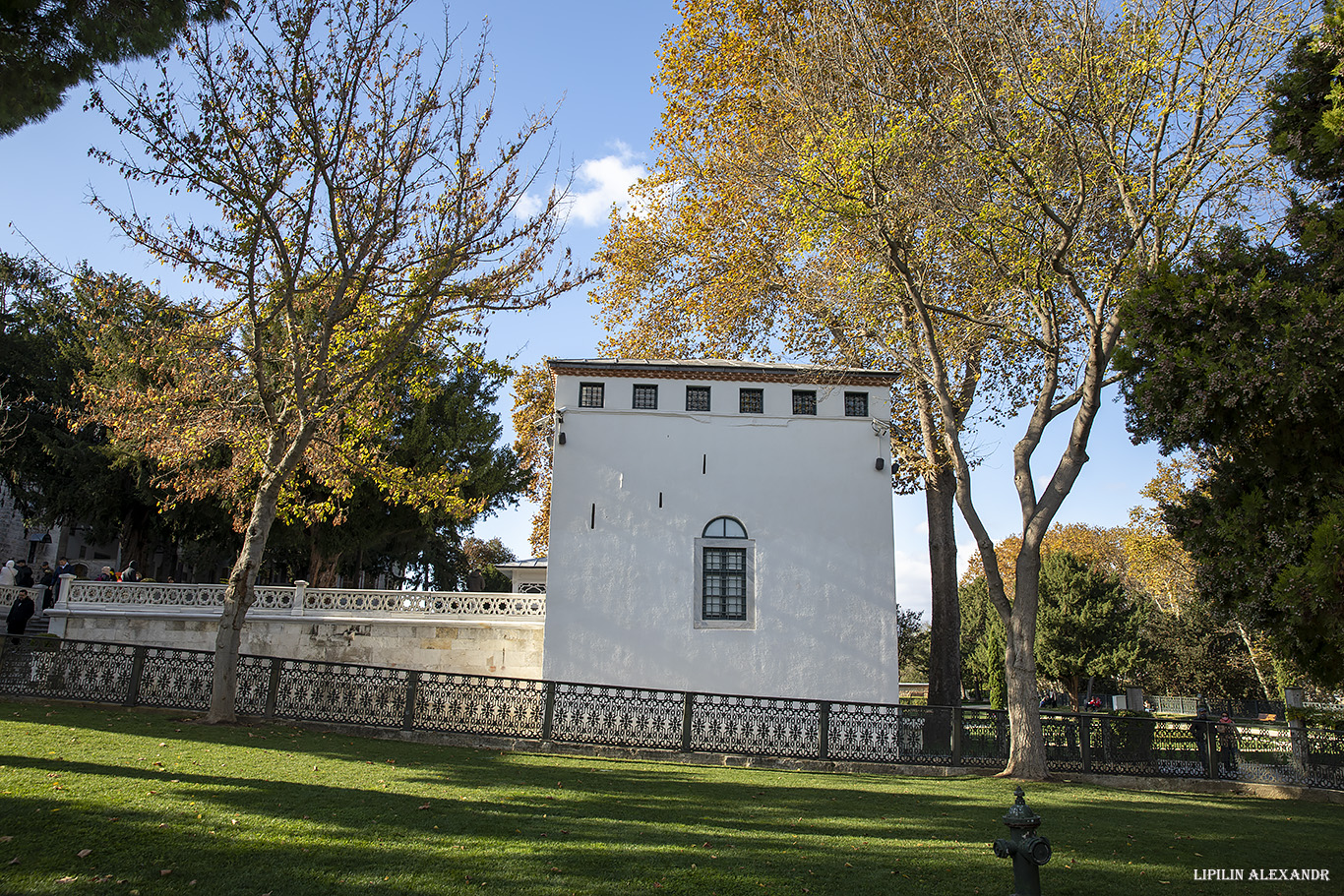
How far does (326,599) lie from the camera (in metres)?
19.5

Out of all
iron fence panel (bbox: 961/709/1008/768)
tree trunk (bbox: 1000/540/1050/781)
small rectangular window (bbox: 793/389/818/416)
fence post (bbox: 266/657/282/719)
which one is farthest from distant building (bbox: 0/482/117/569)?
tree trunk (bbox: 1000/540/1050/781)

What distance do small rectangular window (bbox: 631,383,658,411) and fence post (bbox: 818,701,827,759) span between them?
709 centimetres

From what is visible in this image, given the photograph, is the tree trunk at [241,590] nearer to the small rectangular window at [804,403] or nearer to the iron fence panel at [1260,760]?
the small rectangular window at [804,403]

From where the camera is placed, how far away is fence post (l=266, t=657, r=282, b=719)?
39.6 feet

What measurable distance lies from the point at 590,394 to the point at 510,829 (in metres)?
11.8

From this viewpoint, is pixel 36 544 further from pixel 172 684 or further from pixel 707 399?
pixel 707 399

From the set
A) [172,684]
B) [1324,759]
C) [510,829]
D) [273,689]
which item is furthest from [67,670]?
[1324,759]

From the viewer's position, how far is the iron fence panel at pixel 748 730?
497 inches

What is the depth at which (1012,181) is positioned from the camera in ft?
40.0

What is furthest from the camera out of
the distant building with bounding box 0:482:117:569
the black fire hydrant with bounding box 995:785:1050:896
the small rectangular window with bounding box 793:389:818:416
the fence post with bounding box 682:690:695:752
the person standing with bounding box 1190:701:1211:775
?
the distant building with bounding box 0:482:117:569

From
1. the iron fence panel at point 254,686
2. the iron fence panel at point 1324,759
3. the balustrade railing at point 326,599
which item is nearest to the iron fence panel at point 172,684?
the iron fence panel at point 254,686

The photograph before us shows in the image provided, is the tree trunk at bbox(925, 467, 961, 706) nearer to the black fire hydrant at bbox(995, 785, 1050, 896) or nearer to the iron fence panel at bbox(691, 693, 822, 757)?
the iron fence panel at bbox(691, 693, 822, 757)

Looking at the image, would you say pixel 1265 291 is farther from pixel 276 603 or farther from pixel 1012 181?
pixel 276 603

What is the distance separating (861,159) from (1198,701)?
85.9 feet
